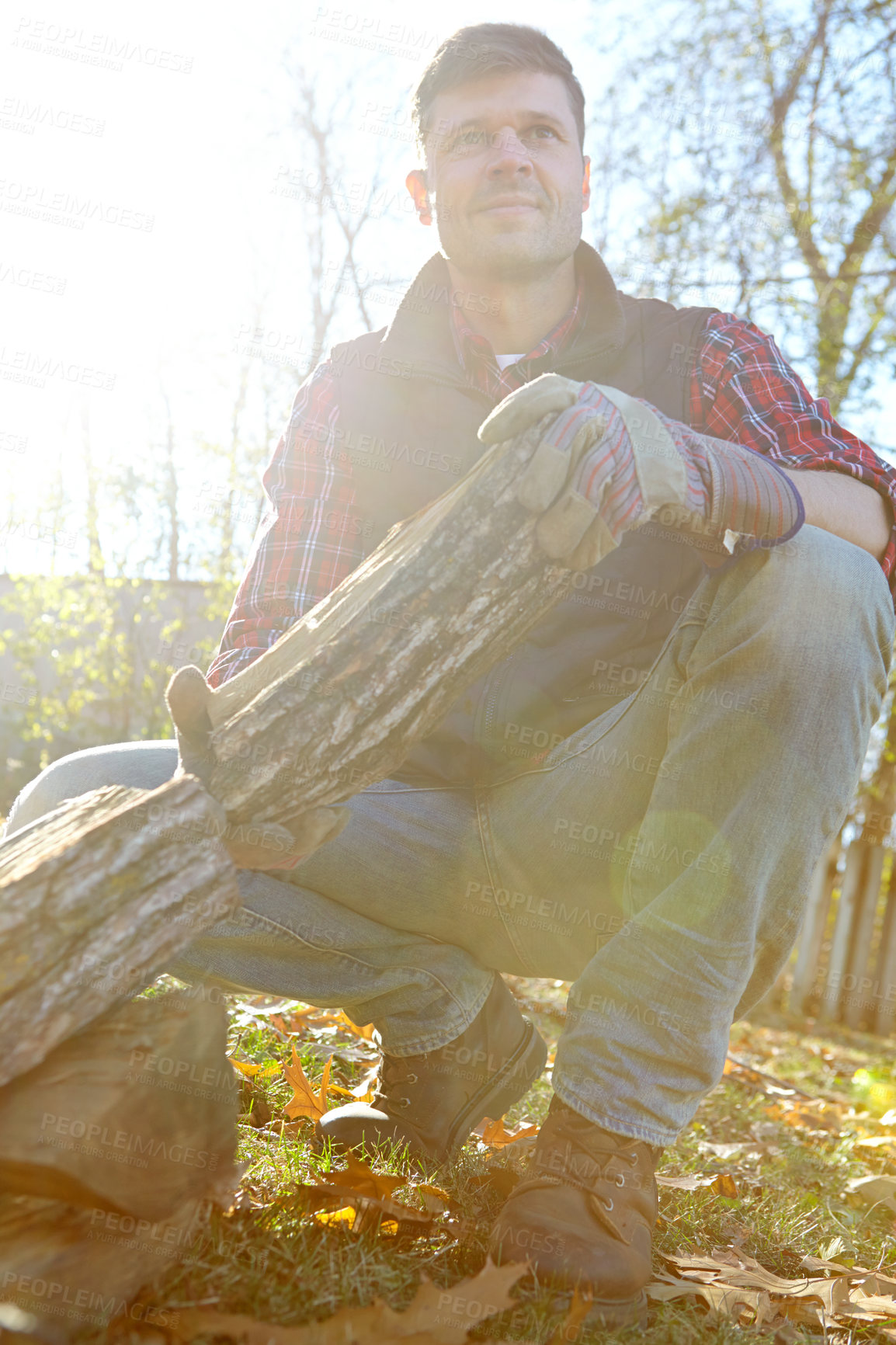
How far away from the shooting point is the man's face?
259 centimetres

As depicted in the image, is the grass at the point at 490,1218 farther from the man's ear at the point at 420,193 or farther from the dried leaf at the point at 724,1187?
the man's ear at the point at 420,193

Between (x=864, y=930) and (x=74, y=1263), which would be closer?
(x=74, y=1263)

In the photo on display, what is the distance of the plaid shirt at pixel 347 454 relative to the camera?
2193mm

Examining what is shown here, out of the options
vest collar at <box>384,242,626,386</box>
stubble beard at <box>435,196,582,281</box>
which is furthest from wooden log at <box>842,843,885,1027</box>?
stubble beard at <box>435,196,582,281</box>

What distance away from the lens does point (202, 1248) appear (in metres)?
1.36

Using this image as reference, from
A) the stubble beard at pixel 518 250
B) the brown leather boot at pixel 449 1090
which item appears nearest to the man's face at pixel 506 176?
the stubble beard at pixel 518 250

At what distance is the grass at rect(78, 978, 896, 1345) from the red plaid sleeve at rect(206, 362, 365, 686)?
3.56 feet

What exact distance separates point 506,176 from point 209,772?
193cm

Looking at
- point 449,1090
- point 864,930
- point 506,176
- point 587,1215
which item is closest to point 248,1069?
point 449,1090

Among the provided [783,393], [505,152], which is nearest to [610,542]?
[783,393]

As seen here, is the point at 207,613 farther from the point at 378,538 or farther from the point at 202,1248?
the point at 202,1248

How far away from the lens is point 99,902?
1318 millimetres

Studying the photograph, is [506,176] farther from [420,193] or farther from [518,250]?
[420,193]

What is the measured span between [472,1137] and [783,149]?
26.8 ft
